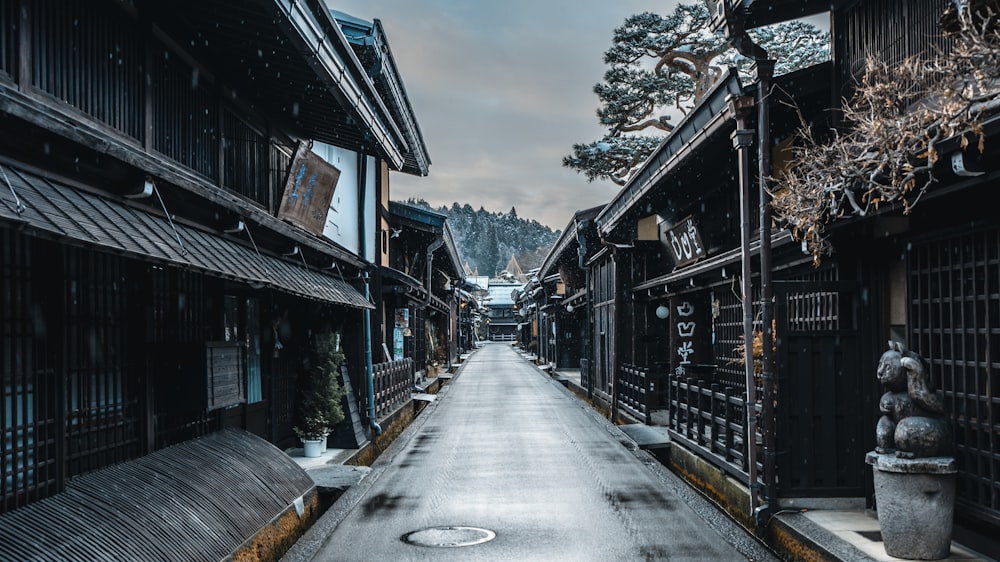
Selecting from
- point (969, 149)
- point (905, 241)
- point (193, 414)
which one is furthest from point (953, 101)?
point (193, 414)

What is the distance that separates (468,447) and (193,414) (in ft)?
24.1

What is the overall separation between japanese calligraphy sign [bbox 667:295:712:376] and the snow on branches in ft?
24.7

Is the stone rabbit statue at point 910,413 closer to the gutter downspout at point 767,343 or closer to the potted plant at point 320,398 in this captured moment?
the gutter downspout at point 767,343

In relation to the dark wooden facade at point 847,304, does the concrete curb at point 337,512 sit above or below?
below

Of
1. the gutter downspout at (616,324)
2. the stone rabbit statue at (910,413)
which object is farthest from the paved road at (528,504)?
the gutter downspout at (616,324)

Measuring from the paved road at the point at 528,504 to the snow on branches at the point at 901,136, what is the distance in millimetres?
3804

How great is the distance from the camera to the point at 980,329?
7.02 meters

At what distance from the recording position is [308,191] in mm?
12273

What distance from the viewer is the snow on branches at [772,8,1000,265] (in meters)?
5.47

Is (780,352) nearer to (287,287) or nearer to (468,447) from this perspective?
(287,287)

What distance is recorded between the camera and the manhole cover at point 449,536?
8680 mm

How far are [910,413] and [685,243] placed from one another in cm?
941

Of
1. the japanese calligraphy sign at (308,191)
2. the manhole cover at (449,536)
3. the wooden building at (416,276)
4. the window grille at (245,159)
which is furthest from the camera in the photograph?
the wooden building at (416,276)

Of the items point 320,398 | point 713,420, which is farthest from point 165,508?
point 713,420
